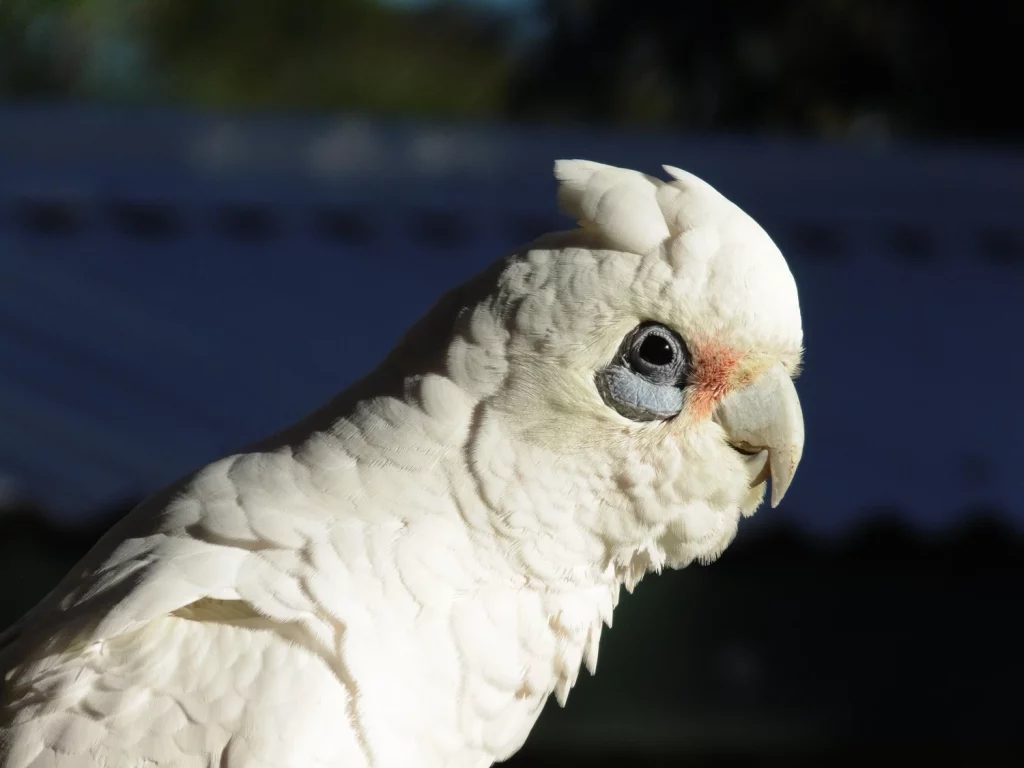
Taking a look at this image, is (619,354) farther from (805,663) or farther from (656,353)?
(805,663)

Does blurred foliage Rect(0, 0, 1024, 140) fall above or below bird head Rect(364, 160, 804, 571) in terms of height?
above

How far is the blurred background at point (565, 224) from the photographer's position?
12.3ft

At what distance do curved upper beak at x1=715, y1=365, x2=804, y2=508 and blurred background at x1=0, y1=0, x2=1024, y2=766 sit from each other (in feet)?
6.47

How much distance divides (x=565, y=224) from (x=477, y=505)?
11.3ft

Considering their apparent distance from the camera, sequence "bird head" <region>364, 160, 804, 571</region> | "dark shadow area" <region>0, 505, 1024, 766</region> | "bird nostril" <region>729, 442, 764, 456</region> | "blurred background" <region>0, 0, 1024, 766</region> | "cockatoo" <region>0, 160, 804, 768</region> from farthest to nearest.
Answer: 1. "dark shadow area" <region>0, 505, 1024, 766</region>
2. "blurred background" <region>0, 0, 1024, 766</region>
3. "bird nostril" <region>729, 442, 764, 456</region>
4. "bird head" <region>364, 160, 804, 571</region>
5. "cockatoo" <region>0, 160, 804, 768</region>

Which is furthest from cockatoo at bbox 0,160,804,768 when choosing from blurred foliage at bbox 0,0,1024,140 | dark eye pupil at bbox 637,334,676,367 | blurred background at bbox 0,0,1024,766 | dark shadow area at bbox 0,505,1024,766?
blurred foliage at bbox 0,0,1024,140

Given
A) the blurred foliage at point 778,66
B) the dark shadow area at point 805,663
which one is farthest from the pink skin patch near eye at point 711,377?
the blurred foliage at point 778,66

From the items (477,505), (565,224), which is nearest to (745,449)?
(477,505)

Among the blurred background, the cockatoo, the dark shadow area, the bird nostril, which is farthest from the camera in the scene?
the dark shadow area

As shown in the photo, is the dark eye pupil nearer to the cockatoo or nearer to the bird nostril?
the cockatoo

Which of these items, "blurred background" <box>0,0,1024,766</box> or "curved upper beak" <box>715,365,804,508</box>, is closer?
"curved upper beak" <box>715,365,804,508</box>

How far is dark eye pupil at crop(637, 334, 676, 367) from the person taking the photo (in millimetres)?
1626

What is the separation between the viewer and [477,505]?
5.26 ft

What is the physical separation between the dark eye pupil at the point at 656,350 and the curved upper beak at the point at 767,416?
0.37 ft
